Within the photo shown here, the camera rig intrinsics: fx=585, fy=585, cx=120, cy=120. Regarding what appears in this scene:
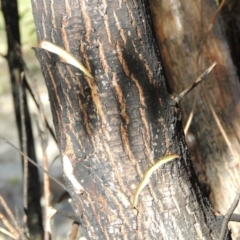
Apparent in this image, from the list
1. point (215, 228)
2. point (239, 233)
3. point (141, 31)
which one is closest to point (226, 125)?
point (239, 233)

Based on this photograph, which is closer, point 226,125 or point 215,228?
point 215,228

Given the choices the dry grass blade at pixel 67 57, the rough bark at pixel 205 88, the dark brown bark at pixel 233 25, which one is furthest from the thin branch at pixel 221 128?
the dry grass blade at pixel 67 57

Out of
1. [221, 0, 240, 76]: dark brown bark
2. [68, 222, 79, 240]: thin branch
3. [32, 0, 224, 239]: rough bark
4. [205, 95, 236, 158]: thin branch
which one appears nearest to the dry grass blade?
[32, 0, 224, 239]: rough bark

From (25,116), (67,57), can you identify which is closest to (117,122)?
(67,57)

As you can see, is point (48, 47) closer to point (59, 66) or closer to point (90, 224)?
point (59, 66)

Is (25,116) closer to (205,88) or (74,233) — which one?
(205,88)

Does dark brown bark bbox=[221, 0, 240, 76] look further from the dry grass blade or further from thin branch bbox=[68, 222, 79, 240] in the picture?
the dry grass blade

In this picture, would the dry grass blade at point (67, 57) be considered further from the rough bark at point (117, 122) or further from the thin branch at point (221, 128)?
the thin branch at point (221, 128)
